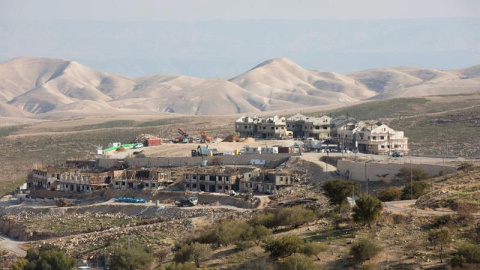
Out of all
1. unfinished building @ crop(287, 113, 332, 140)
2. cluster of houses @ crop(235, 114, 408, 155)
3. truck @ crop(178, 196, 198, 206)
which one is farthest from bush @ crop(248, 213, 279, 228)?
unfinished building @ crop(287, 113, 332, 140)

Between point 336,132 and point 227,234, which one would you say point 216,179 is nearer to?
point 336,132

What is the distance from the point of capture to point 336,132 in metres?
77.8

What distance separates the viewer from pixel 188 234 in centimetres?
4828

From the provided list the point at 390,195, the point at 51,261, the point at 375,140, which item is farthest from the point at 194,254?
the point at 375,140

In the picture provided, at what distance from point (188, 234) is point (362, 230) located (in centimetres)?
1040

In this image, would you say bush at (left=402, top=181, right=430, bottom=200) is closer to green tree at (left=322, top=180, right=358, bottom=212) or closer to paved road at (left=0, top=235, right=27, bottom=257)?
green tree at (left=322, top=180, right=358, bottom=212)

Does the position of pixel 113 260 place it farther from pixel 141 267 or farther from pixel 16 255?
pixel 16 255

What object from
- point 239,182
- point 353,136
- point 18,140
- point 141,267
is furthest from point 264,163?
point 18,140

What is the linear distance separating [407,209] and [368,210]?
338cm

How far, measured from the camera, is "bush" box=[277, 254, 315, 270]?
3525cm

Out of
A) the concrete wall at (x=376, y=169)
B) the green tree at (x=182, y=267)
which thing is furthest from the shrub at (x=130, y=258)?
the concrete wall at (x=376, y=169)

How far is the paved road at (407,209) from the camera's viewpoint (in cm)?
4159

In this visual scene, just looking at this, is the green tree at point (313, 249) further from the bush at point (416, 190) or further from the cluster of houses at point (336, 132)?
the cluster of houses at point (336, 132)

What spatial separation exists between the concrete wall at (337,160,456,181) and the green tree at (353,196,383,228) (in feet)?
50.6
